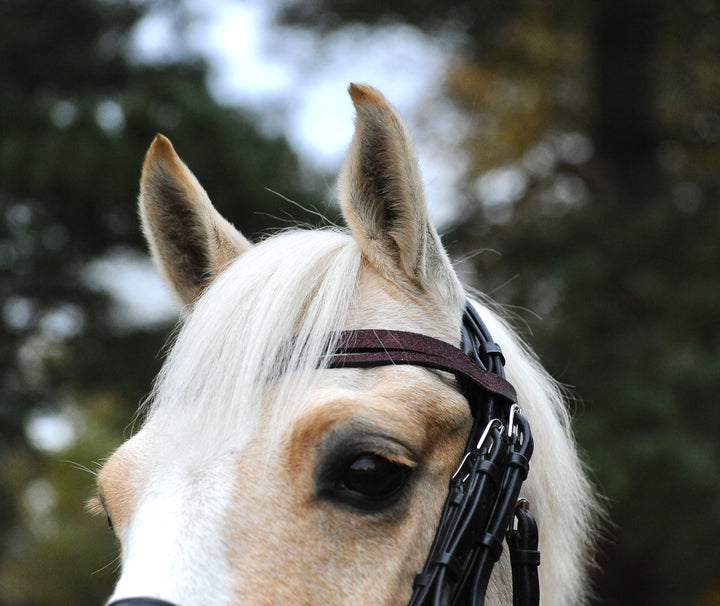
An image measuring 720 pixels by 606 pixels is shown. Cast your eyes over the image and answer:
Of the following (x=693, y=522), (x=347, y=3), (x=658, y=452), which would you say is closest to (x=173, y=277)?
(x=658, y=452)

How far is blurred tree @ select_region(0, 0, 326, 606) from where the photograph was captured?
6.98m

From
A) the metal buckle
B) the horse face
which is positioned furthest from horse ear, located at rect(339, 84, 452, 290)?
the metal buckle

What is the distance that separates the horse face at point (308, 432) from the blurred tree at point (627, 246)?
5049 mm

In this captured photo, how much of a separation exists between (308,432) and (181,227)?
1087 millimetres

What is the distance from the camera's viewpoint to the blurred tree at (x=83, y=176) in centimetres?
698

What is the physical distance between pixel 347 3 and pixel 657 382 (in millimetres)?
5691

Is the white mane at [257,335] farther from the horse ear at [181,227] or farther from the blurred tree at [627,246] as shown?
the blurred tree at [627,246]

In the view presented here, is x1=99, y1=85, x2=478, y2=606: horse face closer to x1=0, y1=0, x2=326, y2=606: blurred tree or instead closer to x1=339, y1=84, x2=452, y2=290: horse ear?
x1=339, y1=84, x2=452, y2=290: horse ear

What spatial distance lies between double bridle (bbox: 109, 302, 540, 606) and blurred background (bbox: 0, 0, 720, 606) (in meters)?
5.14

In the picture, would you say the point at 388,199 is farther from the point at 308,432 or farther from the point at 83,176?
the point at 83,176

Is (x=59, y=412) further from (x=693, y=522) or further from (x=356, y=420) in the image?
(x=356, y=420)

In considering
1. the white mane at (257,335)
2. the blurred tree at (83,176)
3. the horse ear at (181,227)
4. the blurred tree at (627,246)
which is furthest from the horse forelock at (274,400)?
the blurred tree at (83,176)

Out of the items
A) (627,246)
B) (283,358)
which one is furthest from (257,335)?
(627,246)

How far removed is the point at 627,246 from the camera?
784 cm
